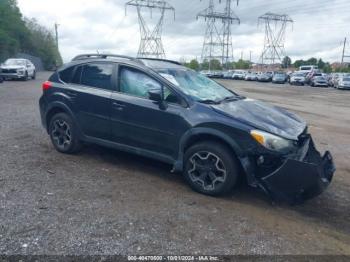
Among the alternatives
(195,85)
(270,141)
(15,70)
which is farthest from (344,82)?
(270,141)

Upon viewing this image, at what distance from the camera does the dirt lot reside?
3.32 m

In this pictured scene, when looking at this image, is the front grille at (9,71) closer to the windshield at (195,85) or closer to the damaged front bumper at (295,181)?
the windshield at (195,85)

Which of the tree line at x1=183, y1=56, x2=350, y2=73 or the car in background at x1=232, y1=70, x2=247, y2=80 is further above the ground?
the tree line at x1=183, y1=56, x2=350, y2=73

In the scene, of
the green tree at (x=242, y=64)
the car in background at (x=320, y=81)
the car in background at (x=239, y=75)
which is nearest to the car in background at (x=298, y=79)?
the car in background at (x=320, y=81)

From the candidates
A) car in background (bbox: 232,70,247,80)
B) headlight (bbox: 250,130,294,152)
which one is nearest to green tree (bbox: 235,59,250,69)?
car in background (bbox: 232,70,247,80)

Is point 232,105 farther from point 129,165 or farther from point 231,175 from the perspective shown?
point 129,165

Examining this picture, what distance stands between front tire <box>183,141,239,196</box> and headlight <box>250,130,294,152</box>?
15.6 inches

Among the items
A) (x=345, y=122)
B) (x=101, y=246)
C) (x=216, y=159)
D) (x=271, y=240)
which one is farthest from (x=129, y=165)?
(x=345, y=122)

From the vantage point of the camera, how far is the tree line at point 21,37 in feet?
144

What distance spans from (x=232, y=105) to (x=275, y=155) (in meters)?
1.06

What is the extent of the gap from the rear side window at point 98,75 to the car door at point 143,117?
0.21 metres

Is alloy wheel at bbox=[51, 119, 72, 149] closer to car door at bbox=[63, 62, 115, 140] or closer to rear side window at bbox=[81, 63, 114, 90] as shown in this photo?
car door at bbox=[63, 62, 115, 140]

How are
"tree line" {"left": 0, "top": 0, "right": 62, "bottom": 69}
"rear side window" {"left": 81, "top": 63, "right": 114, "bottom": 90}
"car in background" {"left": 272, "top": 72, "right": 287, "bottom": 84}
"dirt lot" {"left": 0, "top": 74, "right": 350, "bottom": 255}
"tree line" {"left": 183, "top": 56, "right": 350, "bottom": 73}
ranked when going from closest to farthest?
Result: "dirt lot" {"left": 0, "top": 74, "right": 350, "bottom": 255} < "rear side window" {"left": 81, "top": 63, "right": 114, "bottom": 90} < "tree line" {"left": 0, "top": 0, "right": 62, "bottom": 69} < "car in background" {"left": 272, "top": 72, "right": 287, "bottom": 84} < "tree line" {"left": 183, "top": 56, "right": 350, "bottom": 73}

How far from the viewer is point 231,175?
4.30m
